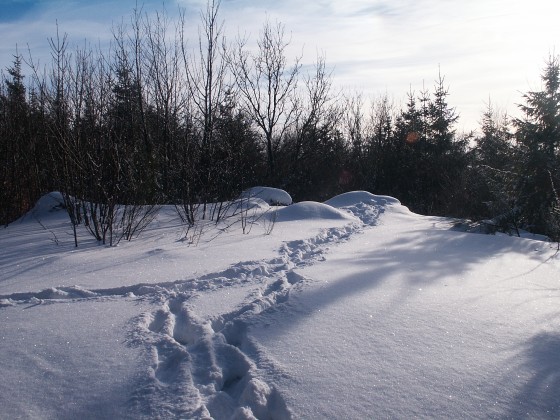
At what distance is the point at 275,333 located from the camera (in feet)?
9.82

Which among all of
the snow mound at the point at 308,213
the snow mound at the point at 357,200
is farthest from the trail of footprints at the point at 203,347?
the snow mound at the point at 357,200

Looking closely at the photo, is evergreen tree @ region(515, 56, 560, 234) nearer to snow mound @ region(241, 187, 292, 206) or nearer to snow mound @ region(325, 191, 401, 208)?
snow mound @ region(325, 191, 401, 208)

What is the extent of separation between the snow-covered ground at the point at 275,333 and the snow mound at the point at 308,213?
2.95m

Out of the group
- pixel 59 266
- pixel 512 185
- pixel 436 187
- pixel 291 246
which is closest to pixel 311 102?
pixel 436 187

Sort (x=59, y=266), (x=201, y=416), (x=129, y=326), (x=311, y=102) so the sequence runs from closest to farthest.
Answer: (x=201, y=416), (x=129, y=326), (x=59, y=266), (x=311, y=102)

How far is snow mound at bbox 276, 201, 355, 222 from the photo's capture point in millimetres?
8680

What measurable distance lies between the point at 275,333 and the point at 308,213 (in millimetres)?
5920

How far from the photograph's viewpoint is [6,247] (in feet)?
18.9

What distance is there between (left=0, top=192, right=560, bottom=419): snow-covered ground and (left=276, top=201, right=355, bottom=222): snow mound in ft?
9.68

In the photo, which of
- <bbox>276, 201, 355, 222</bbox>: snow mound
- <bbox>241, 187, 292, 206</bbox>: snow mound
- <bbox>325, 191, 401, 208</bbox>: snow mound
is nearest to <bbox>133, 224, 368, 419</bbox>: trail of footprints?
<bbox>276, 201, 355, 222</bbox>: snow mound

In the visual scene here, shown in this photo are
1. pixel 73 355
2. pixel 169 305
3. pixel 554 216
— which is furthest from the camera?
pixel 554 216

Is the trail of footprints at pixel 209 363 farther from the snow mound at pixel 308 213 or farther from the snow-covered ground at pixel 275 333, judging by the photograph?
the snow mound at pixel 308 213

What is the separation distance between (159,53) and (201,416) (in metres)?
9.48

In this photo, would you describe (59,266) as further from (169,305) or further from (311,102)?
(311,102)
